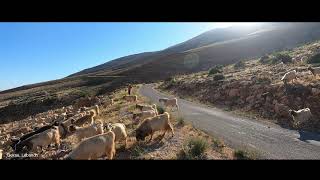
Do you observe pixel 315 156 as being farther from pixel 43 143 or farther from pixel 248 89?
pixel 248 89

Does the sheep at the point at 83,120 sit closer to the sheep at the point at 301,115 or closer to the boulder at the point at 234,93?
the sheep at the point at 301,115

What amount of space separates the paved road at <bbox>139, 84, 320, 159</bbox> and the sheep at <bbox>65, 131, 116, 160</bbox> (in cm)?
496

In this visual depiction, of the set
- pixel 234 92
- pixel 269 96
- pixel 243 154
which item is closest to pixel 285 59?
pixel 234 92

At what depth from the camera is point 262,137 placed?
51.4ft

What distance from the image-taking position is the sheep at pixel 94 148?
10.1 m

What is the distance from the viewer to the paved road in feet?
42.2

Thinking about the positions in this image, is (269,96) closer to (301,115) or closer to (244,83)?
(244,83)

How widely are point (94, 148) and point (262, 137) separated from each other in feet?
26.8

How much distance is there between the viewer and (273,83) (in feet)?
84.5
